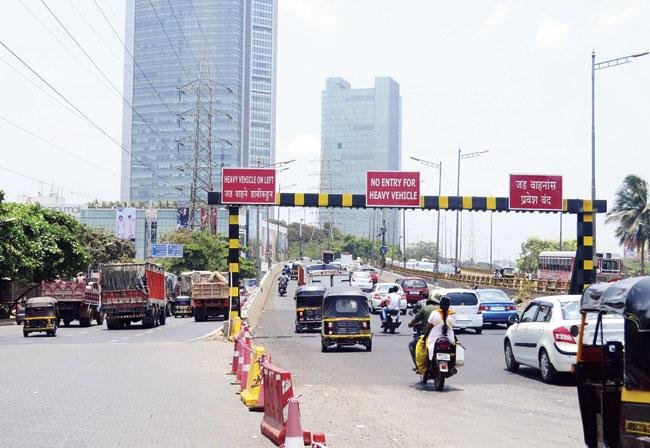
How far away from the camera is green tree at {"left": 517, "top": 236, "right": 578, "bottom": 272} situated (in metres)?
128

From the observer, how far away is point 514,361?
18109mm

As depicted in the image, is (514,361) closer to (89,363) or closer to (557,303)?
(557,303)

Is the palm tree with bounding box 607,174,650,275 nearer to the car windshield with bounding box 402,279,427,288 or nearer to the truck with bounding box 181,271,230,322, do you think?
the car windshield with bounding box 402,279,427,288

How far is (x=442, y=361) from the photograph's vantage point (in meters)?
15.1

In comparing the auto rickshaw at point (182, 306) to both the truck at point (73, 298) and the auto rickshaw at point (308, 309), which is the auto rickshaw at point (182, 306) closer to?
the truck at point (73, 298)

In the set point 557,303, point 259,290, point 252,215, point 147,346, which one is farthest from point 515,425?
point 252,215

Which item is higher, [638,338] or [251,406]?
[638,338]

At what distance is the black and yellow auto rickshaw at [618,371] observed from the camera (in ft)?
22.0

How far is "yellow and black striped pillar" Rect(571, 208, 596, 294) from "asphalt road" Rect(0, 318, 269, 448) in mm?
14943

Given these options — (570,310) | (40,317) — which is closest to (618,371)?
(570,310)

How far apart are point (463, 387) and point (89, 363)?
10.6m

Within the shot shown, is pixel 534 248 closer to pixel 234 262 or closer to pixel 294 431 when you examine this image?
pixel 234 262

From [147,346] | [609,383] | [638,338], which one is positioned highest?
[638,338]

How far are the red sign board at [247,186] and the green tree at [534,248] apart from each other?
317ft
